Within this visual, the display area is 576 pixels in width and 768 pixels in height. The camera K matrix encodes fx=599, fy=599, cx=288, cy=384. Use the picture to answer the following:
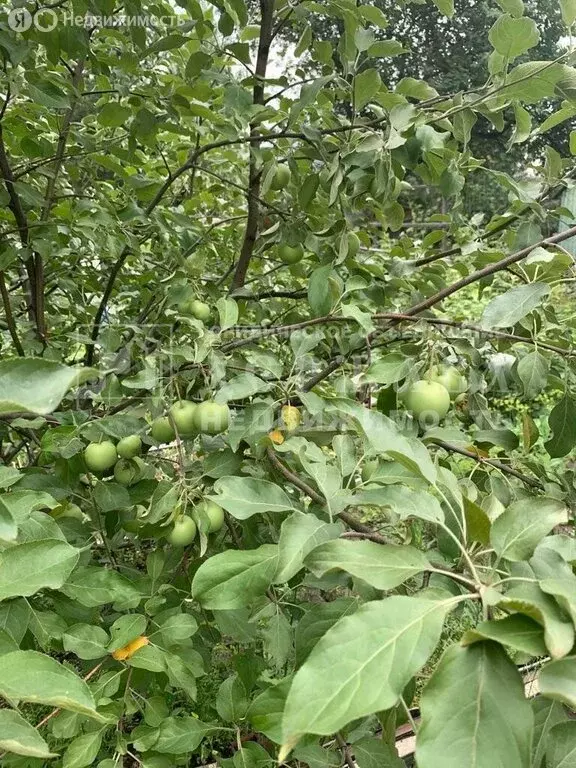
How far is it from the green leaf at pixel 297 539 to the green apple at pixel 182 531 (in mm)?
297

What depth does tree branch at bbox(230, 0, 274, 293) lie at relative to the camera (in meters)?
1.25

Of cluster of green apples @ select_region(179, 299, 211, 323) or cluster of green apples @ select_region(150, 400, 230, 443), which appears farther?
cluster of green apples @ select_region(179, 299, 211, 323)

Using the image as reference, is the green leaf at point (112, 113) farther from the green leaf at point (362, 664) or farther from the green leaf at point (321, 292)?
the green leaf at point (362, 664)

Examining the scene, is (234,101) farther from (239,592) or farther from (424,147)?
(239,592)

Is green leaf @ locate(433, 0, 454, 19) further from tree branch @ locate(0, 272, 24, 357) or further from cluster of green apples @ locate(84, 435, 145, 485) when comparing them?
tree branch @ locate(0, 272, 24, 357)

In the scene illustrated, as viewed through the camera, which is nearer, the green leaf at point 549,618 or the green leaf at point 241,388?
the green leaf at point 549,618

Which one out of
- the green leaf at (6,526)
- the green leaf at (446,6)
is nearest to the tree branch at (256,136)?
the green leaf at (446,6)

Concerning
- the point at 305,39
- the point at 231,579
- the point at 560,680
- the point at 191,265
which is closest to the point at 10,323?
the point at 191,265

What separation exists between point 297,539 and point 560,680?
264 millimetres

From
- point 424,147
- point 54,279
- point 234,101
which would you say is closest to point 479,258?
point 424,147

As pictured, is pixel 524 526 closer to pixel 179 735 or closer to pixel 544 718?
pixel 544 718

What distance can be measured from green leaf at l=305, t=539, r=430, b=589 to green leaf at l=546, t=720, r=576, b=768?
0.17 meters

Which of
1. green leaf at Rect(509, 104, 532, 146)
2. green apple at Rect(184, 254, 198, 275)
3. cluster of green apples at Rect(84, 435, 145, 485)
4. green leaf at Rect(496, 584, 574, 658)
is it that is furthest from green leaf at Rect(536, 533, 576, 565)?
green apple at Rect(184, 254, 198, 275)

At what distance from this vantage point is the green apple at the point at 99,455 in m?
0.94
